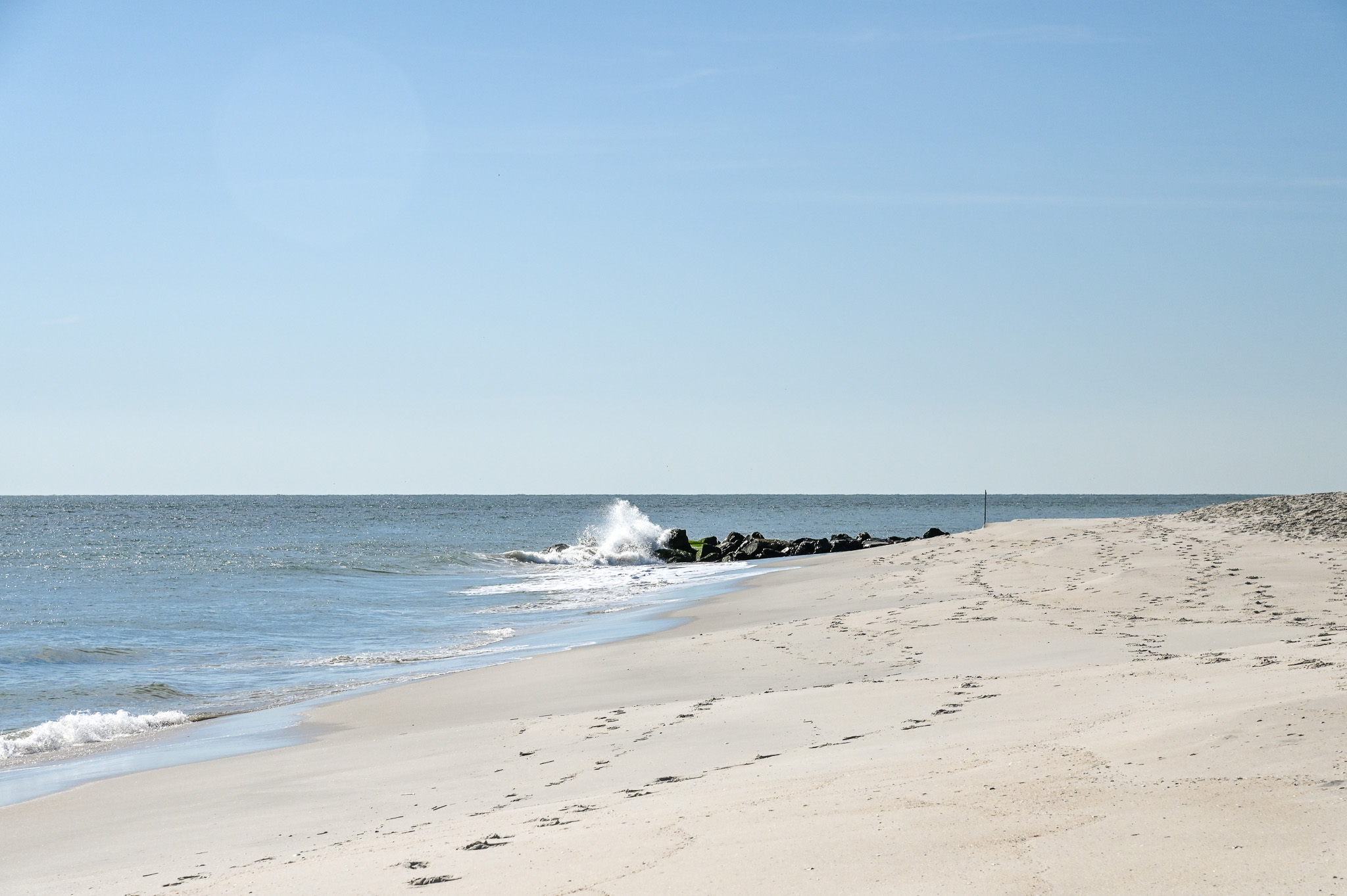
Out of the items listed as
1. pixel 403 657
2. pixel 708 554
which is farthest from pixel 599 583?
pixel 403 657

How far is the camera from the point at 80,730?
437 inches

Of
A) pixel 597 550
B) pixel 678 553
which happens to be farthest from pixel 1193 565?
pixel 597 550

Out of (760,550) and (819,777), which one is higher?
(819,777)

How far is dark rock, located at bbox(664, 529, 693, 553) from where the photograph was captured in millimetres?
41956

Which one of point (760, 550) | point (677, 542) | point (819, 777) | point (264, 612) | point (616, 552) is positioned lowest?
point (264, 612)

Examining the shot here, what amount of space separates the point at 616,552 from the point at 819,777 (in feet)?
119

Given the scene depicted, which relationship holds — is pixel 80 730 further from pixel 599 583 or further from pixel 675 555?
pixel 675 555

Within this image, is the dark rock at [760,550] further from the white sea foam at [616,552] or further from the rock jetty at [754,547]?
the white sea foam at [616,552]

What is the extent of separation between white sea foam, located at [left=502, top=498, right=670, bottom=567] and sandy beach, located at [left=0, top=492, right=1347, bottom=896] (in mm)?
26858

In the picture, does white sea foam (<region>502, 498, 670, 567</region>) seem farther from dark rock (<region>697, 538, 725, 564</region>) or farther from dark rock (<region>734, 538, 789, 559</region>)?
dark rock (<region>734, 538, 789, 559</region>)

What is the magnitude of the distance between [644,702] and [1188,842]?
6836mm

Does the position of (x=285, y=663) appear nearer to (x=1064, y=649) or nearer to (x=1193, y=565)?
(x=1064, y=649)

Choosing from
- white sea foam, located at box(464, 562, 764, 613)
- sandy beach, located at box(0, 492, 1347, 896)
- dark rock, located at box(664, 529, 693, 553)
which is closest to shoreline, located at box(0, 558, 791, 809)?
sandy beach, located at box(0, 492, 1347, 896)

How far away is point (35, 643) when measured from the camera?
60.4 ft
